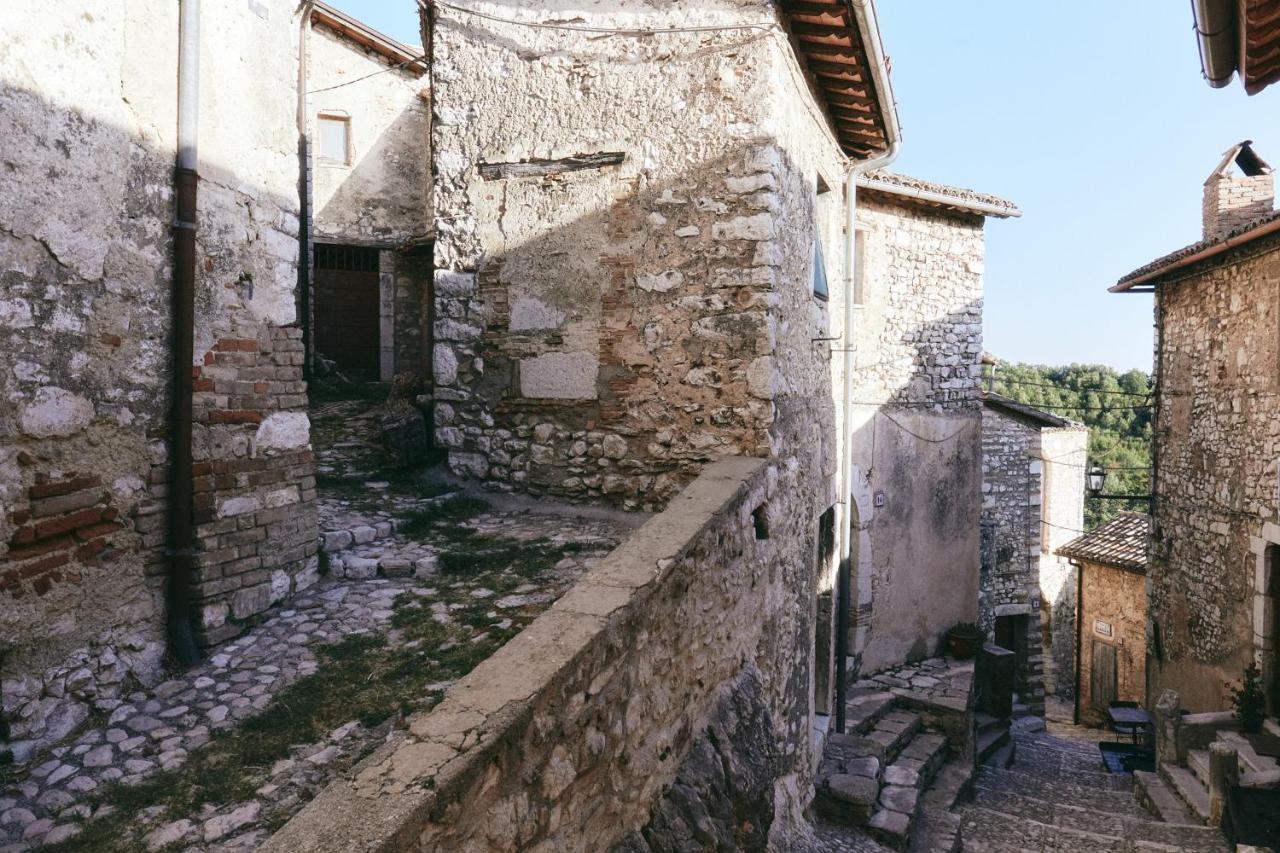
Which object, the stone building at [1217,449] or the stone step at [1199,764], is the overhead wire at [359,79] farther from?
the stone step at [1199,764]

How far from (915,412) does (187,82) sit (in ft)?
30.1

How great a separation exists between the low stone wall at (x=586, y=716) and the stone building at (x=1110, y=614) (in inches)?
536

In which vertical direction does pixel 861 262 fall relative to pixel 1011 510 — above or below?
above

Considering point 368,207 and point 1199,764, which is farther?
point 368,207

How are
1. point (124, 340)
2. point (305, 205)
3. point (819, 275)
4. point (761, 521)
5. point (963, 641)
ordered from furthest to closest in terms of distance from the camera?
point (963, 641), point (305, 205), point (819, 275), point (761, 521), point (124, 340)

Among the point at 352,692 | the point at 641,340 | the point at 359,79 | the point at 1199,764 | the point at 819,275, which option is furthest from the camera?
the point at 359,79

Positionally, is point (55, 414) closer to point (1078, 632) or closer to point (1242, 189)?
point (1242, 189)

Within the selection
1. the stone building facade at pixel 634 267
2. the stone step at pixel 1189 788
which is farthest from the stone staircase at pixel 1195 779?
the stone building facade at pixel 634 267

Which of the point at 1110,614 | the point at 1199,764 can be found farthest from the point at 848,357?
the point at 1110,614

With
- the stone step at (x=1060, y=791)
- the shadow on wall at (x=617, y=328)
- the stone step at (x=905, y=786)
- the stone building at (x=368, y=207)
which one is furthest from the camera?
the stone building at (x=368, y=207)

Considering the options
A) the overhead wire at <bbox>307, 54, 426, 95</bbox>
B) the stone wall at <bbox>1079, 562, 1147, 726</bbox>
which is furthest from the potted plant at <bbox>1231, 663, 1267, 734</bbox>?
the overhead wire at <bbox>307, 54, 426, 95</bbox>

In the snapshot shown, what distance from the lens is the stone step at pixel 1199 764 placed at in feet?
27.0

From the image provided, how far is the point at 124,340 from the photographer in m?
3.10

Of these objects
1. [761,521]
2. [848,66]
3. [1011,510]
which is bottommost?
[1011,510]
